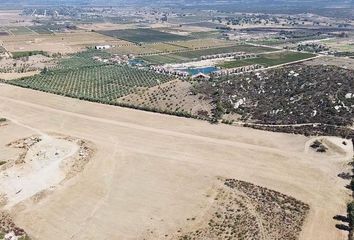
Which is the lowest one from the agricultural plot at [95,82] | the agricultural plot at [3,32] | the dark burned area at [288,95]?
the agricultural plot at [3,32]

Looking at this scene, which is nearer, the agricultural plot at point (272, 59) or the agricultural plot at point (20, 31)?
the agricultural plot at point (272, 59)

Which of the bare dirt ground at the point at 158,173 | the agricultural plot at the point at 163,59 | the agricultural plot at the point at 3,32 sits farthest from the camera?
the agricultural plot at the point at 3,32

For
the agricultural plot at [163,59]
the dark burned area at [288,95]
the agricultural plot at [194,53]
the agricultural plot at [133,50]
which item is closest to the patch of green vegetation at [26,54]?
the agricultural plot at [133,50]

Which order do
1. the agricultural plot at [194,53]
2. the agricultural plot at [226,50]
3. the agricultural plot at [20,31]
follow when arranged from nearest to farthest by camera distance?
the agricultural plot at [194,53], the agricultural plot at [226,50], the agricultural plot at [20,31]

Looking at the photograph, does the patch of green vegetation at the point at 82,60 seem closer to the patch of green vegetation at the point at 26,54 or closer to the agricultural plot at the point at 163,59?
the patch of green vegetation at the point at 26,54

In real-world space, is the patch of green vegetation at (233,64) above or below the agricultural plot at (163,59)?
above

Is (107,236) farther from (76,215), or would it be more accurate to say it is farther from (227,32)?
(227,32)

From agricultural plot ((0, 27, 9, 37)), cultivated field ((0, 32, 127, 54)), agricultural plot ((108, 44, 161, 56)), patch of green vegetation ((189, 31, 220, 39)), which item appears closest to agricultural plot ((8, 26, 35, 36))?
agricultural plot ((0, 27, 9, 37))

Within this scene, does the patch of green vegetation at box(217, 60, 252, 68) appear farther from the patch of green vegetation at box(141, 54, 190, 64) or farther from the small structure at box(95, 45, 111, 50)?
the small structure at box(95, 45, 111, 50)

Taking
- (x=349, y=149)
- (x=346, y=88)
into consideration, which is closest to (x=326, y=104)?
(x=346, y=88)
